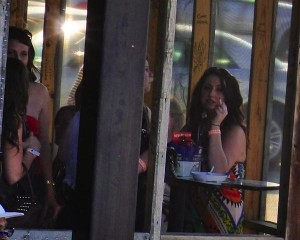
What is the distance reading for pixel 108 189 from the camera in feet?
7.62

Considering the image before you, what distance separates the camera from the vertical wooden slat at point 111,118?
7.57ft

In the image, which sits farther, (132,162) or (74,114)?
(74,114)

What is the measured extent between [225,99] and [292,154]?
65.5 inches

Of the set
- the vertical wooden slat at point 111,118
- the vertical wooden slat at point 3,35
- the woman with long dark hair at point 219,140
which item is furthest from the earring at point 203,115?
the vertical wooden slat at point 111,118

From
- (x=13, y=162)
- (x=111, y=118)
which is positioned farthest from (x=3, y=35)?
(x=111, y=118)

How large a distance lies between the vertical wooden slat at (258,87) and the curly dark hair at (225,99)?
0.74 ft

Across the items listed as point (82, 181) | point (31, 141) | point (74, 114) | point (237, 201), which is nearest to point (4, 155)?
point (31, 141)

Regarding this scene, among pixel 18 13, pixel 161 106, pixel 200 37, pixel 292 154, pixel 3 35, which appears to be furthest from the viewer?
pixel 200 37

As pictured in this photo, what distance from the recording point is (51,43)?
587cm

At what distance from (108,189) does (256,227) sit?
13.0ft

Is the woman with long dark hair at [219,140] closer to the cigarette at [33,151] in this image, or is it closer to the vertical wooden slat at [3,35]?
the cigarette at [33,151]

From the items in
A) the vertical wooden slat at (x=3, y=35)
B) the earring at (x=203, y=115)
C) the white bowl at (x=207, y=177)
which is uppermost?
the vertical wooden slat at (x=3, y=35)

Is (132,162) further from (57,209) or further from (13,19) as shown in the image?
(13,19)

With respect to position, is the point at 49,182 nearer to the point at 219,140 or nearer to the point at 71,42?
the point at 71,42
